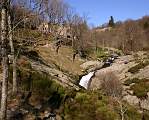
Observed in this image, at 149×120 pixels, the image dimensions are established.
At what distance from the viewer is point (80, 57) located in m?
98.8

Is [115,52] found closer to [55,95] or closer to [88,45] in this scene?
[88,45]

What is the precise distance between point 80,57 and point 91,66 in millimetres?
8311

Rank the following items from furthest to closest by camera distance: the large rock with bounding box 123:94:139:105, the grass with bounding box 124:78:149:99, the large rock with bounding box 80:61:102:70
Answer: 1. the large rock with bounding box 80:61:102:70
2. the grass with bounding box 124:78:149:99
3. the large rock with bounding box 123:94:139:105

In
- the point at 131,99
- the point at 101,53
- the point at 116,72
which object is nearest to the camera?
the point at 131,99

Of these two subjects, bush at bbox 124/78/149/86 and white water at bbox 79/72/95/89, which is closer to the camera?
bush at bbox 124/78/149/86

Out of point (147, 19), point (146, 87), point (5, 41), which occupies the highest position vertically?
point (147, 19)

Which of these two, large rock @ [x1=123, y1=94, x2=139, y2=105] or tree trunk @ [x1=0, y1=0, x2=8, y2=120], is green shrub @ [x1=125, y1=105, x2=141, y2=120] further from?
tree trunk @ [x1=0, y1=0, x2=8, y2=120]

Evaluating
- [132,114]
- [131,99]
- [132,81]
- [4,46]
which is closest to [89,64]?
[132,81]

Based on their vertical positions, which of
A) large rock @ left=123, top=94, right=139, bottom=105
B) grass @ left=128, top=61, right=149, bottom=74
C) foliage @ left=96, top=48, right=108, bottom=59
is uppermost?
foliage @ left=96, top=48, right=108, bottom=59

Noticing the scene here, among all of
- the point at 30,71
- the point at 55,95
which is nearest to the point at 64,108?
the point at 55,95

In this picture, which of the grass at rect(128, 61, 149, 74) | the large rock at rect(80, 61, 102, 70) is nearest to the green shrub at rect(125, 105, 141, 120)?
the grass at rect(128, 61, 149, 74)

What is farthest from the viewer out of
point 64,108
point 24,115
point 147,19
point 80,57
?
point 147,19

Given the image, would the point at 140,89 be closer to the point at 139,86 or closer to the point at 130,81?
the point at 139,86

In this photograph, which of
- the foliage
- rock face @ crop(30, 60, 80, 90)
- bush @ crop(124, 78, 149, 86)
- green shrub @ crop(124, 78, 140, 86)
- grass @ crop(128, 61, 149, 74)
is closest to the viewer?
rock face @ crop(30, 60, 80, 90)
